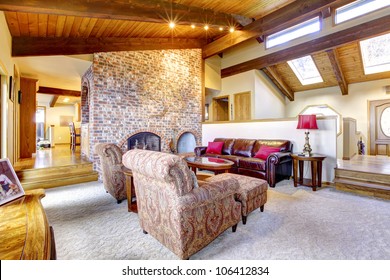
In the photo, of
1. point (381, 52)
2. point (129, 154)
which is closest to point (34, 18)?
point (129, 154)

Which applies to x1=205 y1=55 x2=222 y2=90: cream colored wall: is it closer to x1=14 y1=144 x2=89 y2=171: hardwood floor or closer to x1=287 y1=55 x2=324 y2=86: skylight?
x1=287 y1=55 x2=324 y2=86: skylight

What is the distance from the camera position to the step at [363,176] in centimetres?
355

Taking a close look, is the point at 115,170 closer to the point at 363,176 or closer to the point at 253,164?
the point at 253,164

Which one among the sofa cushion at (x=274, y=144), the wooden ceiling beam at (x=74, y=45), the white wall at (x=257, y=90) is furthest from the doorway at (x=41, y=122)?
the sofa cushion at (x=274, y=144)

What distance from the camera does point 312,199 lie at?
10.9ft

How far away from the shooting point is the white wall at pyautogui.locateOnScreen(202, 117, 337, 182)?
4.10m

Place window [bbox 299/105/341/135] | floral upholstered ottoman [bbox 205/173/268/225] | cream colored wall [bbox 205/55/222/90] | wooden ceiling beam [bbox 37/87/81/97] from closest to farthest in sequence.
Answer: floral upholstered ottoman [bbox 205/173/268/225]
cream colored wall [bbox 205/55/222/90]
wooden ceiling beam [bbox 37/87/81/97]
window [bbox 299/105/341/135]

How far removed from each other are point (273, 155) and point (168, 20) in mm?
3478

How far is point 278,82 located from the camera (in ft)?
25.2

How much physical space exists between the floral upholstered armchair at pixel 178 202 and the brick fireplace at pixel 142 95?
3107 millimetres

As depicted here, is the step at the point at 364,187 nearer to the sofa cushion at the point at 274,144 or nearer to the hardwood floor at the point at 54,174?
the sofa cushion at the point at 274,144

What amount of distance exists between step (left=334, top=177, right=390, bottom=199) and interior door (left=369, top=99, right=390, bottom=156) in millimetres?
4366

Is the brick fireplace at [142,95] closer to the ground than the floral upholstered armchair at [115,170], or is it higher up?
higher up

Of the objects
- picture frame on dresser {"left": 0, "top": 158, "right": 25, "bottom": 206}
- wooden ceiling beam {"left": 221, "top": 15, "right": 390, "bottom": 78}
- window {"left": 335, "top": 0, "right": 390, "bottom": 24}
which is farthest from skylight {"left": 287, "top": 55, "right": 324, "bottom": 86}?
picture frame on dresser {"left": 0, "top": 158, "right": 25, "bottom": 206}
